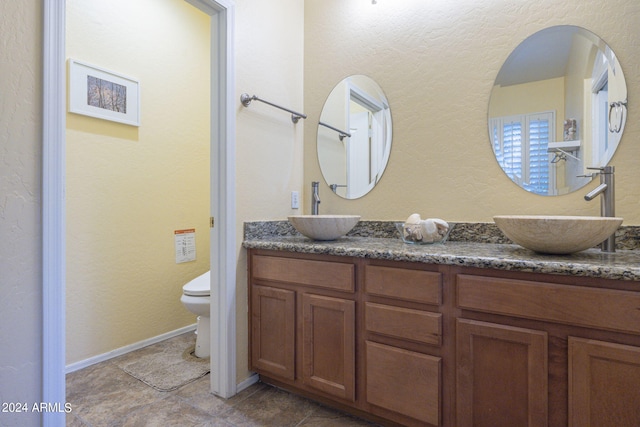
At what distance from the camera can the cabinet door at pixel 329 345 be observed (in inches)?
60.6

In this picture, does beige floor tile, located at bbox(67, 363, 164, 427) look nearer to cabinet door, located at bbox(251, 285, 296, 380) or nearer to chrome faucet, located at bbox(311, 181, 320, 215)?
cabinet door, located at bbox(251, 285, 296, 380)

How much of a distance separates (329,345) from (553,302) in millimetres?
923

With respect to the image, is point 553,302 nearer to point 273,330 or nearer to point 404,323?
point 404,323

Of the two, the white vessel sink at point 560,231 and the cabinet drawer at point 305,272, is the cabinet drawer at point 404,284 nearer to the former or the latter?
the cabinet drawer at point 305,272

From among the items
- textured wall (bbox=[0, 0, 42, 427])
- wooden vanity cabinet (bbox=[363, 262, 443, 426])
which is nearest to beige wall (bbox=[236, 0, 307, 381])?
wooden vanity cabinet (bbox=[363, 262, 443, 426])

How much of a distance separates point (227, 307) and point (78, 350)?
109 cm

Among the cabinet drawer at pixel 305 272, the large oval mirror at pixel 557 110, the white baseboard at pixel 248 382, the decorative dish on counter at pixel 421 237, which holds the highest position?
the large oval mirror at pixel 557 110

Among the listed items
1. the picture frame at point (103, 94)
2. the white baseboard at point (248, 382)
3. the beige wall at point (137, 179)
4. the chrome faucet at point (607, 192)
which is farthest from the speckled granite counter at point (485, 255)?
the picture frame at point (103, 94)

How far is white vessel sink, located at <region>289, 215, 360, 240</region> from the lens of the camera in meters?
1.75

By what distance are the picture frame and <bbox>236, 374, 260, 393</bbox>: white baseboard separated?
1836 millimetres

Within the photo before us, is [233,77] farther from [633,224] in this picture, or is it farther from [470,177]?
[633,224]

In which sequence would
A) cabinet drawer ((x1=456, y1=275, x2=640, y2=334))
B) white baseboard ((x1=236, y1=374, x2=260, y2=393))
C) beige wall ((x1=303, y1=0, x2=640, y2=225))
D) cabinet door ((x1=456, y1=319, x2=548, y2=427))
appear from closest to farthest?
cabinet drawer ((x1=456, y1=275, x2=640, y2=334))
cabinet door ((x1=456, y1=319, x2=548, y2=427))
beige wall ((x1=303, y1=0, x2=640, y2=225))
white baseboard ((x1=236, y1=374, x2=260, y2=393))

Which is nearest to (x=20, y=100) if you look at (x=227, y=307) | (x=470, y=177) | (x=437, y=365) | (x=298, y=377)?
(x=227, y=307)

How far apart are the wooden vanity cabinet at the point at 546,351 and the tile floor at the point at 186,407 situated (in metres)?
0.63
